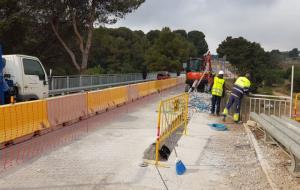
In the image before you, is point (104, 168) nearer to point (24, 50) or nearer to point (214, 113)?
point (214, 113)

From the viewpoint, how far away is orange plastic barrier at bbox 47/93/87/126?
40.1 ft

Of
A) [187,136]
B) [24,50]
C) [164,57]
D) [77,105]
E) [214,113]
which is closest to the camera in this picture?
[187,136]

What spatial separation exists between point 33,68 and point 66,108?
1.69 meters

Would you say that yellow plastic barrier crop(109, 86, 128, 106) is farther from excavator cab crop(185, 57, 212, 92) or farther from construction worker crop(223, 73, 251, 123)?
excavator cab crop(185, 57, 212, 92)

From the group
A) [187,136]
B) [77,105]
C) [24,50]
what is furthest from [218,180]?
[24,50]

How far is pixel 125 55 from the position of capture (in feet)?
252

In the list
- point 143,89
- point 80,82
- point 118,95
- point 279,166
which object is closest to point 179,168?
point 279,166

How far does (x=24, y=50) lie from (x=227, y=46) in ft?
154

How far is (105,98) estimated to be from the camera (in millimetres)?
17781

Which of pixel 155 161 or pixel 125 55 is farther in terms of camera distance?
pixel 125 55

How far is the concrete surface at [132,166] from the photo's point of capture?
6953 mm

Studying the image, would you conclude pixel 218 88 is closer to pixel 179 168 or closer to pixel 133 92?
pixel 133 92

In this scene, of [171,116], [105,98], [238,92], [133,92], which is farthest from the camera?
[133,92]

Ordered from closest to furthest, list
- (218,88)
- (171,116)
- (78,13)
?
(171,116) < (218,88) < (78,13)
